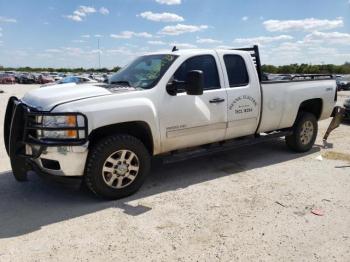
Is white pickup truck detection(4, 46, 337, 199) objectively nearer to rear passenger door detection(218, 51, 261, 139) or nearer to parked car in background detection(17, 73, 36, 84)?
rear passenger door detection(218, 51, 261, 139)

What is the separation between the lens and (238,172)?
223 inches

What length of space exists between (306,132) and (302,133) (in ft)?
0.41

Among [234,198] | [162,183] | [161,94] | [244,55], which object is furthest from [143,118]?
[244,55]

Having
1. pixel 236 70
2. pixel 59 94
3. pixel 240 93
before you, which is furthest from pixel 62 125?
pixel 236 70

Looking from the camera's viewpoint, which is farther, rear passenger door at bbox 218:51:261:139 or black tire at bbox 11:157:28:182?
rear passenger door at bbox 218:51:261:139

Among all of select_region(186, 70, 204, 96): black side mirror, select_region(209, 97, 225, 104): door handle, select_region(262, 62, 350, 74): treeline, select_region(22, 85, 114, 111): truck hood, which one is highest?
select_region(262, 62, 350, 74): treeline

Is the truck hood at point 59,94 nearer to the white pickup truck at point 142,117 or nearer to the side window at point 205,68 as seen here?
the white pickup truck at point 142,117

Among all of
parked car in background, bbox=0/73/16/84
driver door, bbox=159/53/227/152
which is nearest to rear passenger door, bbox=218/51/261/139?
driver door, bbox=159/53/227/152

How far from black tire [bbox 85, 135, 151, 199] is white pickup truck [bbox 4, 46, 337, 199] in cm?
1

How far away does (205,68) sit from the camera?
5.23 meters

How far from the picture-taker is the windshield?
4820mm

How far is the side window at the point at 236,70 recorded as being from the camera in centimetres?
547

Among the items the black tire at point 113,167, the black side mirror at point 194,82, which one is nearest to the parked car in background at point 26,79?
the black tire at point 113,167

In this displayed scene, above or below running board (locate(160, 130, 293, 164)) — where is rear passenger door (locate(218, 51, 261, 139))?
above
